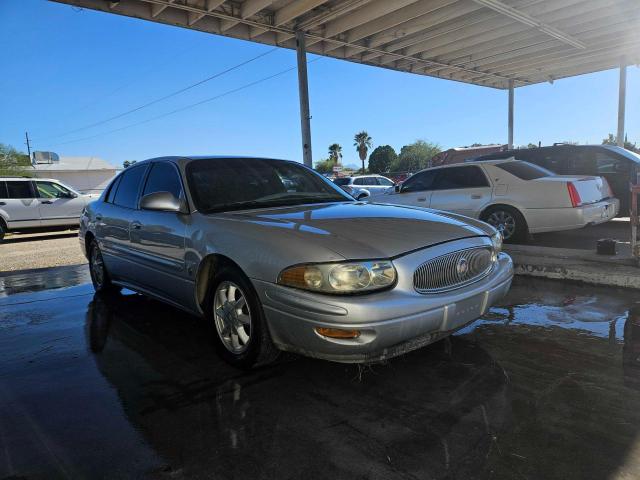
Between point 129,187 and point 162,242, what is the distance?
1341 mm

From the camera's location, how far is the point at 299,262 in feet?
8.48

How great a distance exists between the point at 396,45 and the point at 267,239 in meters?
13.4

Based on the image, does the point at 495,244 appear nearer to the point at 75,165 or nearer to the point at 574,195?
the point at 574,195

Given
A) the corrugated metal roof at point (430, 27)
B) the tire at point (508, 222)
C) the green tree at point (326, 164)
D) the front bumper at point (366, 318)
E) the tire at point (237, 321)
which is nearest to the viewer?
the front bumper at point (366, 318)

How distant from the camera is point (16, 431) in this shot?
2.49m

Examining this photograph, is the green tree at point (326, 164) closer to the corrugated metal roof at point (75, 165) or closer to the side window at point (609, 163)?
the corrugated metal roof at point (75, 165)

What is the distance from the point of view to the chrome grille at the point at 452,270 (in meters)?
2.69

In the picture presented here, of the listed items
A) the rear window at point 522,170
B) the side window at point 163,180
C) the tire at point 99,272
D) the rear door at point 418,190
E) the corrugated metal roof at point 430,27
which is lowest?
the tire at point 99,272

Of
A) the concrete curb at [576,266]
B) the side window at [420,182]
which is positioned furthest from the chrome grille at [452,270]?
the side window at [420,182]

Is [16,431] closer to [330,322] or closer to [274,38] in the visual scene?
[330,322]

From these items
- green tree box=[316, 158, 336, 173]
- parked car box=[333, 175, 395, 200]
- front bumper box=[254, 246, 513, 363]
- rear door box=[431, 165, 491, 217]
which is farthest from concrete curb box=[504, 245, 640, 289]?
green tree box=[316, 158, 336, 173]

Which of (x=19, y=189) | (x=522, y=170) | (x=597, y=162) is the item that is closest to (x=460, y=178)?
(x=522, y=170)

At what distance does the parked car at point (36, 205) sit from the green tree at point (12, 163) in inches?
1262

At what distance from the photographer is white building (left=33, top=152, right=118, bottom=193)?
4347 cm
